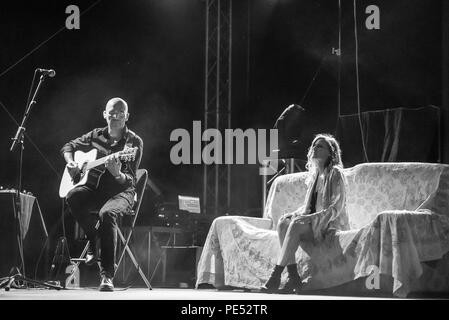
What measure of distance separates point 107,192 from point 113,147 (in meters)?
0.32

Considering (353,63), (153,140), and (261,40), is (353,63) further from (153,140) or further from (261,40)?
(153,140)

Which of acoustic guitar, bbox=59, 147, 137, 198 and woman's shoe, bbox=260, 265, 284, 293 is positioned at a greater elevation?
acoustic guitar, bbox=59, 147, 137, 198

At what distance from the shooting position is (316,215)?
4574 millimetres

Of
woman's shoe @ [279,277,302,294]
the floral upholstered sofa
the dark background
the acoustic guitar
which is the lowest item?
woman's shoe @ [279,277,302,294]

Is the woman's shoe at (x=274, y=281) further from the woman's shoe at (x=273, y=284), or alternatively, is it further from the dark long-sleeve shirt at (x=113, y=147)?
the dark long-sleeve shirt at (x=113, y=147)

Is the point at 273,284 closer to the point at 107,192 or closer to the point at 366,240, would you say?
the point at 366,240

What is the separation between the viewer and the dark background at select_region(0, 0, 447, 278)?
660cm

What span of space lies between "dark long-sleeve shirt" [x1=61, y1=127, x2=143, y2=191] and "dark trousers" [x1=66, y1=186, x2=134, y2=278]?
7cm

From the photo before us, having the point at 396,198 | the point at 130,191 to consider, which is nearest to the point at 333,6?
the point at 396,198

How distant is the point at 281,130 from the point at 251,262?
1984 mm

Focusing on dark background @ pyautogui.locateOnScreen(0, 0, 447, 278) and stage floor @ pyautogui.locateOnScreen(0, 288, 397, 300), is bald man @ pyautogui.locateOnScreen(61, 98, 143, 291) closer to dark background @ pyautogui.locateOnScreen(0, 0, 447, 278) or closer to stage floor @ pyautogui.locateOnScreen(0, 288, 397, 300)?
stage floor @ pyautogui.locateOnScreen(0, 288, 397, 300)

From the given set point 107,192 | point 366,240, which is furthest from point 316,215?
point 107,192

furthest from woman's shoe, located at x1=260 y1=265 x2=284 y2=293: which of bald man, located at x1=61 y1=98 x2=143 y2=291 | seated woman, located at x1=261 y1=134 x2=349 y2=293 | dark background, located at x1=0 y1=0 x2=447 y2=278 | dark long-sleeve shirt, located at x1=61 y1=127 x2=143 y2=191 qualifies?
dark background, located at x1=0 y1=0 x2=447 y2=278

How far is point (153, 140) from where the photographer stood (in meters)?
7.45
